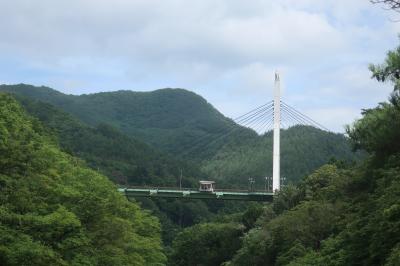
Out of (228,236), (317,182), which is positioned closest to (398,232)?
(317,182)

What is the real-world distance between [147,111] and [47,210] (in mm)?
144830

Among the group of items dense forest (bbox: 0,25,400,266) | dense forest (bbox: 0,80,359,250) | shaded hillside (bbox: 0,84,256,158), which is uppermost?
shaded hillside (bbox: 0,84,256,158)

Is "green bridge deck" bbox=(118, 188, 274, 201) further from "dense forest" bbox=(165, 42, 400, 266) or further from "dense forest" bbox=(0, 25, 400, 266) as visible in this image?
"dense forest" bbox=(165, 42, 400, 266)

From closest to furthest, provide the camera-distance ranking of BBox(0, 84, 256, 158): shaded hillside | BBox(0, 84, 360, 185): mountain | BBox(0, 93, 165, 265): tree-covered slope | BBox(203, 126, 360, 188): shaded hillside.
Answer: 1. BBox(0, 93, 165, 265): tree-covered slope
2. BBox(203, 126, 360, 188): shaded hillside
3. BBox(0, 84, 360, 185): mountain
4. BBox(0, 84, 256, 158): shaded hillside

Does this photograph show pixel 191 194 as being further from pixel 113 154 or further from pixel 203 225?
pixel 113 154

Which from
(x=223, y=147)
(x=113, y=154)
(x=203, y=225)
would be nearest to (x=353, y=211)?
(x=203, y=225)

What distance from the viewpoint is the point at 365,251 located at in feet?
60.4

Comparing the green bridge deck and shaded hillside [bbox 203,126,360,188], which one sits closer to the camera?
the green bridge deck

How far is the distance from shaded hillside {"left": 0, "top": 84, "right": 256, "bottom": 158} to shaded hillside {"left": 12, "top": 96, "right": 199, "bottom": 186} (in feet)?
79.1

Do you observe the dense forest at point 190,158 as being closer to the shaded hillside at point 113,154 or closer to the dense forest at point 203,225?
the shaded hillside at point 113,154

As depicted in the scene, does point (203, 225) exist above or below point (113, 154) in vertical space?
below

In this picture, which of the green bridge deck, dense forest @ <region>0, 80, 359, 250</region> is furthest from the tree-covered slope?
dense forest @ <region>0, 80, 359, 250</region>

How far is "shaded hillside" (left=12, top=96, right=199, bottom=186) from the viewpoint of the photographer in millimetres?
85625

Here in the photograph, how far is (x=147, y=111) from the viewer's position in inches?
6491
